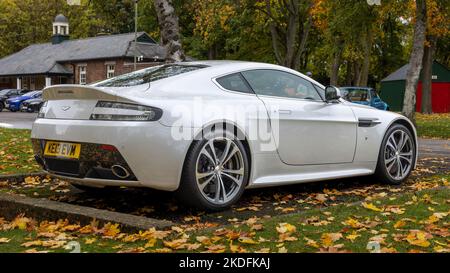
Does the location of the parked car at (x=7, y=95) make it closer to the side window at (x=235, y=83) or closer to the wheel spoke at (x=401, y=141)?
the wheel spoke at (x=401, y=141)

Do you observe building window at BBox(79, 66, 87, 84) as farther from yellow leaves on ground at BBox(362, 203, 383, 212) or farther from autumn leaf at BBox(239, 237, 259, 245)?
autumn leaf at BBox(239, 237, 259, 245)

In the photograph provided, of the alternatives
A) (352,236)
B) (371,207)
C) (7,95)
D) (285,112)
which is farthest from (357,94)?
(7,95)

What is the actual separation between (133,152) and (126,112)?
1.12ft

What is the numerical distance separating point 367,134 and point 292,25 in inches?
759

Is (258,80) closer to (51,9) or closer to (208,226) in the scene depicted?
(208,226)

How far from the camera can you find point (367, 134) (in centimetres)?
635

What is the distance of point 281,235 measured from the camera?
399cm

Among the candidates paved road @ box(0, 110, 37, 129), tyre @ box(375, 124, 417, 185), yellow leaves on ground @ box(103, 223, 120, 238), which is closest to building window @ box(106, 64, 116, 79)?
paved road @ box(0, 110, 37, 129)

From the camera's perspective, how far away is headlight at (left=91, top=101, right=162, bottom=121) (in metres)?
4.60

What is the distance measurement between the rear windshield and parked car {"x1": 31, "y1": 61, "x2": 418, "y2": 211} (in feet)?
0.05

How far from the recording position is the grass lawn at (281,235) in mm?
3717

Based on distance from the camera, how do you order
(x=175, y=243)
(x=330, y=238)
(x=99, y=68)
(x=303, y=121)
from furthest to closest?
(x=99, y=68)
(x=303, y=121)
(x=330, y=238)
(x=175, y=243)

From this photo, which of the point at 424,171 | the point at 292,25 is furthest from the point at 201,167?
the point at 292,25

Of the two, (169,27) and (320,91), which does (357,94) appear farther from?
(320,91)
